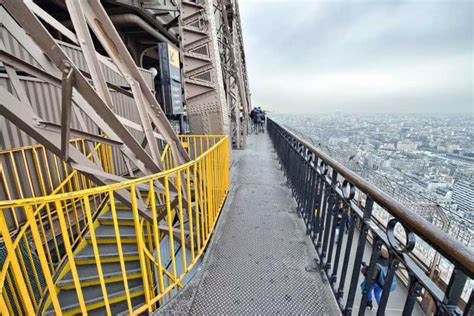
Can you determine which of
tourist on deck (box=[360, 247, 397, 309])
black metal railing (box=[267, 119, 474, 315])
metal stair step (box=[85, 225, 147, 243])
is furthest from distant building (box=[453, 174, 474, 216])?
metal stair step (box=[85, 225, 147, 243])

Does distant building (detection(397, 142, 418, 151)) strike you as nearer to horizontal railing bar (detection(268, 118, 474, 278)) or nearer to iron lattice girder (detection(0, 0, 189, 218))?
horizontal railing bar (detection(268, 118, 474, 278))

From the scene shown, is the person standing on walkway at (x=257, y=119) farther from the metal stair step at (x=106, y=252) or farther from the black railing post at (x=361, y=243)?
the black railing post at (x=361, y=243)

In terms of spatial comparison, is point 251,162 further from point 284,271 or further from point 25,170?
point 25,170

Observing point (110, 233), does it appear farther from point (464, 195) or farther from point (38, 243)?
point (464, 195)

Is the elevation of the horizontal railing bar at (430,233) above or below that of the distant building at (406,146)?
above

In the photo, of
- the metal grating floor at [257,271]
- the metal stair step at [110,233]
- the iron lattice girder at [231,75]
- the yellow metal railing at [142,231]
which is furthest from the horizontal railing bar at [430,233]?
the iron lattice girder at [231,75]

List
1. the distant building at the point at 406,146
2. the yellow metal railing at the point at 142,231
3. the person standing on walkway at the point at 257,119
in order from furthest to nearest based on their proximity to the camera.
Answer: the person standing on walkway at the point at 257,119 → the distant building at the point at 406,146 → the yellow metal railing at the point at 142,231
